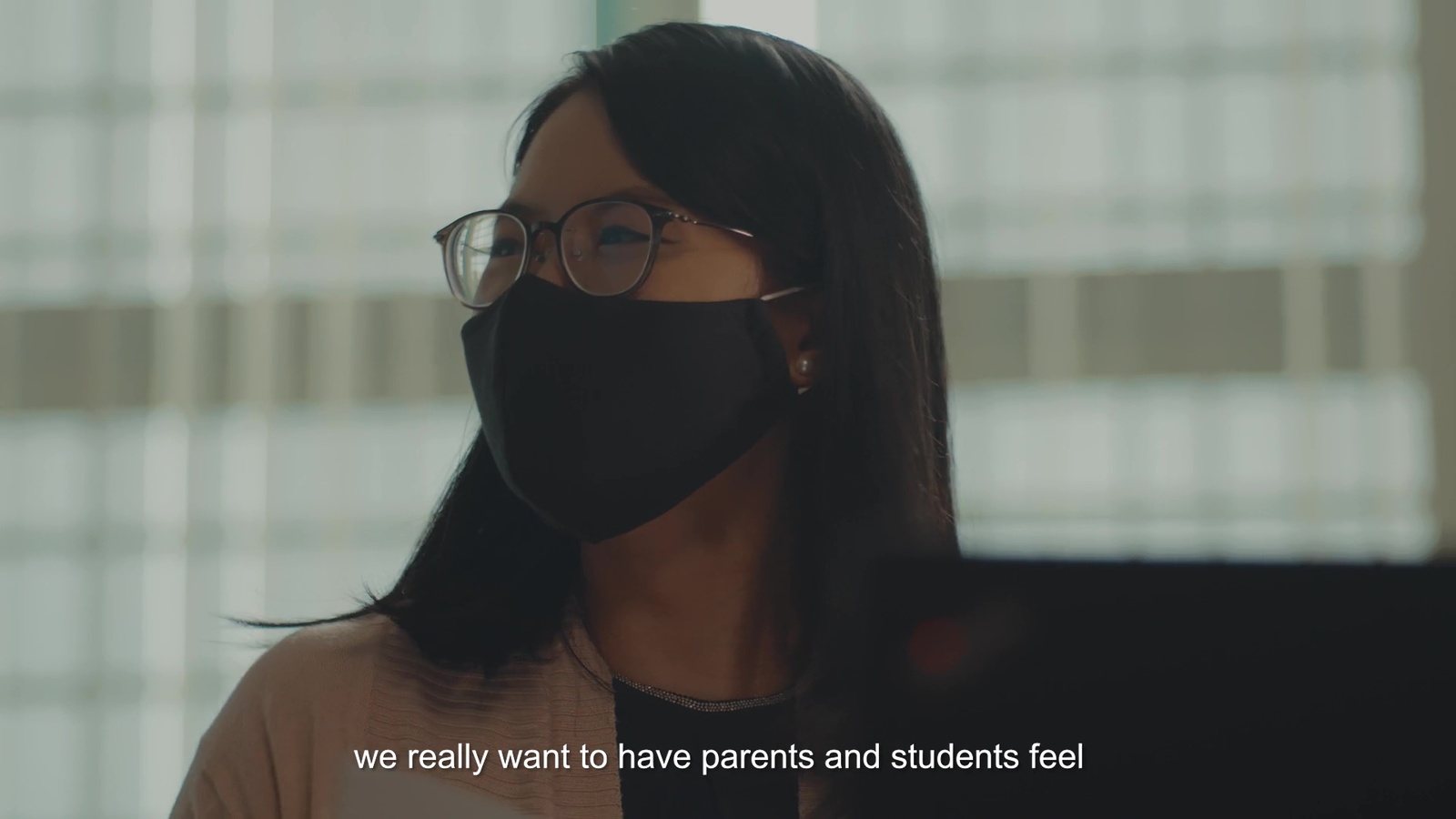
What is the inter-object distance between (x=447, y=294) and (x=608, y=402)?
3.71 ft

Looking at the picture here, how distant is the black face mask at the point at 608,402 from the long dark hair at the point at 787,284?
106mm

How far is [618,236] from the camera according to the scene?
3.44ft

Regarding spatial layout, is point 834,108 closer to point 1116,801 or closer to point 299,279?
point 1116,801

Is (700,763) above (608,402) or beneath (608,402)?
beneath

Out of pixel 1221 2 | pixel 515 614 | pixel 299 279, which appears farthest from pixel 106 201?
pixel 1221 2

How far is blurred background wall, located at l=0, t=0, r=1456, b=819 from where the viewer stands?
1.96 m

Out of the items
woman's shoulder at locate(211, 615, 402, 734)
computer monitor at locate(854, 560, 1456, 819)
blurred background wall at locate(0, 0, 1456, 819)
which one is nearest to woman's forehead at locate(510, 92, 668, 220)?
woman's shoulder at locate(211, 615, 402, 734)

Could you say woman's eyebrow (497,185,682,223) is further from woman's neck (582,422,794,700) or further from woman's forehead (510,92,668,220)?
woman's neck (582,422,794,700)

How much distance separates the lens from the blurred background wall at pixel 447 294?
1955 mm

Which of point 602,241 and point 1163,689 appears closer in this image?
point 1163,689

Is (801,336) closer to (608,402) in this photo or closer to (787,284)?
(787,284)

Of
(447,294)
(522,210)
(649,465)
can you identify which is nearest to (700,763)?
(649,465)

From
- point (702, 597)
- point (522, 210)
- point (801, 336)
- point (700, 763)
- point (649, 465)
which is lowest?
point (700, 763)

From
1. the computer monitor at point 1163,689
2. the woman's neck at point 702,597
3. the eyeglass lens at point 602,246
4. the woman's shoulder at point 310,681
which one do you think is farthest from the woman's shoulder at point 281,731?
the computer monitor at point 1163,689
